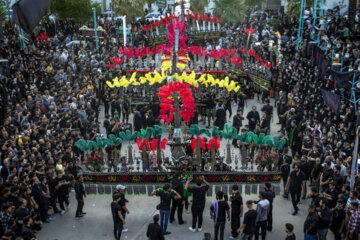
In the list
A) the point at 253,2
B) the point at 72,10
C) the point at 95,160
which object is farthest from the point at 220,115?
the point at 253,2

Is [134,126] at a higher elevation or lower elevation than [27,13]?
lower

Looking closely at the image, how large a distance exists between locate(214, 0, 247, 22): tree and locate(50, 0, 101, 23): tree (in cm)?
1028

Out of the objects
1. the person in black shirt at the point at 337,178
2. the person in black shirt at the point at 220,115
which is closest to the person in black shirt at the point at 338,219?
the person in black shirt at the point at 337,178

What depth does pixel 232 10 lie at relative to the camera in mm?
34719

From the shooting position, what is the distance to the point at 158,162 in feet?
38.2

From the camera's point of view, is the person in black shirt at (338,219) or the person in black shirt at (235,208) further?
the person in black shirt at (235,208)

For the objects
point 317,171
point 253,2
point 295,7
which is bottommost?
point 317,171

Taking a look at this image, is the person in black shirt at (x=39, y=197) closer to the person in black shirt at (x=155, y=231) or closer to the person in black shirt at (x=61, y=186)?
the person in black shirt at (x=61, y=186)

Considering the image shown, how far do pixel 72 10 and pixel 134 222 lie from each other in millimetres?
23739

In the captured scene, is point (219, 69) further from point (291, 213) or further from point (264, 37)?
point (291, 213)

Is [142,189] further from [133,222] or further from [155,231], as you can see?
[155,231]

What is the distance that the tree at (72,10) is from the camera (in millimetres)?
30672

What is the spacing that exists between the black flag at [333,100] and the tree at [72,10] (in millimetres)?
21027

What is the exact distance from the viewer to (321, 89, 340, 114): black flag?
1402 centimetres
